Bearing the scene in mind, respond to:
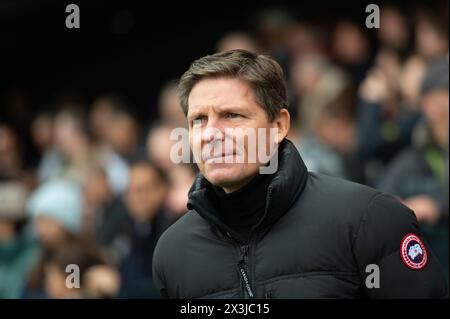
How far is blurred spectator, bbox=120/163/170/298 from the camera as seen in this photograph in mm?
5984

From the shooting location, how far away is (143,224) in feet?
21.0

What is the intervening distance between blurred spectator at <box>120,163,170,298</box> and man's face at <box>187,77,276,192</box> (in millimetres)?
2970

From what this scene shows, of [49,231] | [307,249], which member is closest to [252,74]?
[307,249]

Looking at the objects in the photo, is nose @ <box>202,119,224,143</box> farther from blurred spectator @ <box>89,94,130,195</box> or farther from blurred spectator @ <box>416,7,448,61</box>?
blurred spectator @ <box>89,94,130,195</box>

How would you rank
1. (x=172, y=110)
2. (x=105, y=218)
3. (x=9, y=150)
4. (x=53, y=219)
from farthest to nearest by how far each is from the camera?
1. (x=9, y=150)
2. (x=172, y=110)
3. (x=105, y=218)
4. (x=53, y=219)

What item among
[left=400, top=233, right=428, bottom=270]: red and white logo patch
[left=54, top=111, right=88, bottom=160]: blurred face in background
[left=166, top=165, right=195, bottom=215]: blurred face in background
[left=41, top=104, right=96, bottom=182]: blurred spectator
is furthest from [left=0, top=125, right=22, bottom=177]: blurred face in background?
[left=400, top=233, right=428, bottom=270]: red and white logo patch

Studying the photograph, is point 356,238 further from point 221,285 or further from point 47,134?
point 47,134

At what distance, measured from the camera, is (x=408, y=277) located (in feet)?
9.09

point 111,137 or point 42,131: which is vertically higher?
point 42,131

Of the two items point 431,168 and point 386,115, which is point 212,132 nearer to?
point 431,168

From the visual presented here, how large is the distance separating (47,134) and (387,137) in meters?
4.61

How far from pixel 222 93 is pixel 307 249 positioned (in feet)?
1.85
